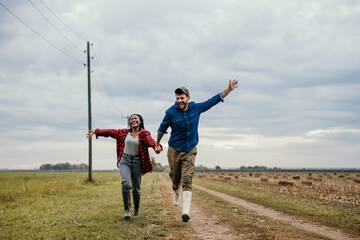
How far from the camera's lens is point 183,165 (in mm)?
6523

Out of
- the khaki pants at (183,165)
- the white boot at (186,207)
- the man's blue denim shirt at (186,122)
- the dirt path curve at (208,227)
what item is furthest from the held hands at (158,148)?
the dirt path curve at (208,227)

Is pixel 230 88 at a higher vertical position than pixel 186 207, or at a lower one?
higher

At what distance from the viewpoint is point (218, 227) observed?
20.9ft

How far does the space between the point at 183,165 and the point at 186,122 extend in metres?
0.90

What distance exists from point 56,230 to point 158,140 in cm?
273

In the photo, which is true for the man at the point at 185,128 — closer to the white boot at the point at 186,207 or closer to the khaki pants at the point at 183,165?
the khaki pants at the point at 183,165

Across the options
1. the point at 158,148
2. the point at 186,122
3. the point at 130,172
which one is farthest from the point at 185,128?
the point at 130,172

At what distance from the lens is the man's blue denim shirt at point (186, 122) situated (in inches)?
Answer: 253

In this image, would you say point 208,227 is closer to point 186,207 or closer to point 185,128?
point 186,207

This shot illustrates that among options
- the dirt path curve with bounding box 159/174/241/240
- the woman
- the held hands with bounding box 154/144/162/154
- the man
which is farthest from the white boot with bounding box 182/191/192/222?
the woman

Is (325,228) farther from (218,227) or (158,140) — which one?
(158,140)

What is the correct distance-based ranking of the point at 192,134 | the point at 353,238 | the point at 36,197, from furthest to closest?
the point at 36,197 < the point at 192,134 < the point at 353,238

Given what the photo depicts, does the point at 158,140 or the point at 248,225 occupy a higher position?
the point at 158,140

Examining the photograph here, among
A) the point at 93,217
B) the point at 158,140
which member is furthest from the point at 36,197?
the point at 158,140
